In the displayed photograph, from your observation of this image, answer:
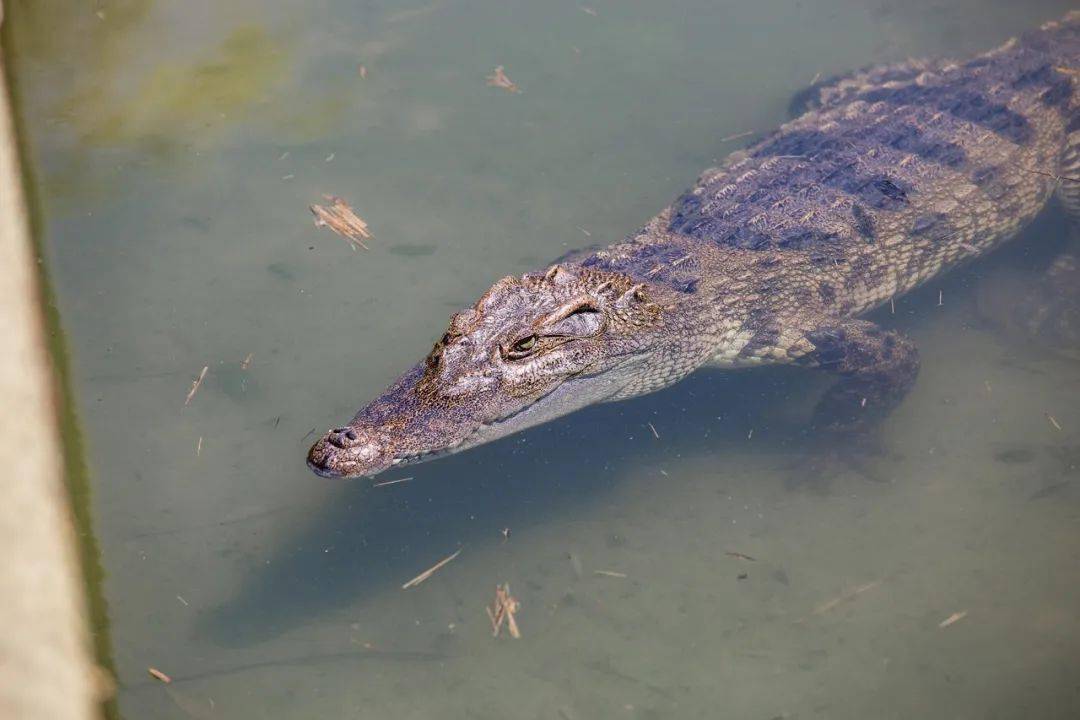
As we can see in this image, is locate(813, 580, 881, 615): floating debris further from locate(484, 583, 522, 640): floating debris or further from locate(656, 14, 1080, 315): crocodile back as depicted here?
locate(656, 14, 1080, 315): crocodile back

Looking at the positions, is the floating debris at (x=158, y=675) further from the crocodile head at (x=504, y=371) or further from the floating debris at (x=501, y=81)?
the floating debris at (x=501, y=81)

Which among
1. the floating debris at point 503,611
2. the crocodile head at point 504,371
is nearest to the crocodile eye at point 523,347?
the crocodile head at point 504,371

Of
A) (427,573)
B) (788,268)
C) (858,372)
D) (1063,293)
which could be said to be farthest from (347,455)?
(1063,293)

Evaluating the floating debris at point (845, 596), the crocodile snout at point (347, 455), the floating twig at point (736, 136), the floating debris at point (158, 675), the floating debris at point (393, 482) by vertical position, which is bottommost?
the floating debris at point (158, 675)

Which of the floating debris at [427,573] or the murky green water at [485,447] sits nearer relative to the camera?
the murky green water at [485,447]

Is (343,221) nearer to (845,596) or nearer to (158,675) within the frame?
(158,675)

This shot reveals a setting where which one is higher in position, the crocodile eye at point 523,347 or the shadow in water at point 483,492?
the crocodile eye at point 523,347

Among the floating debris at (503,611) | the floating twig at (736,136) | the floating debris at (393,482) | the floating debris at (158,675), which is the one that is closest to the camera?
the floating debris at (158,675)
